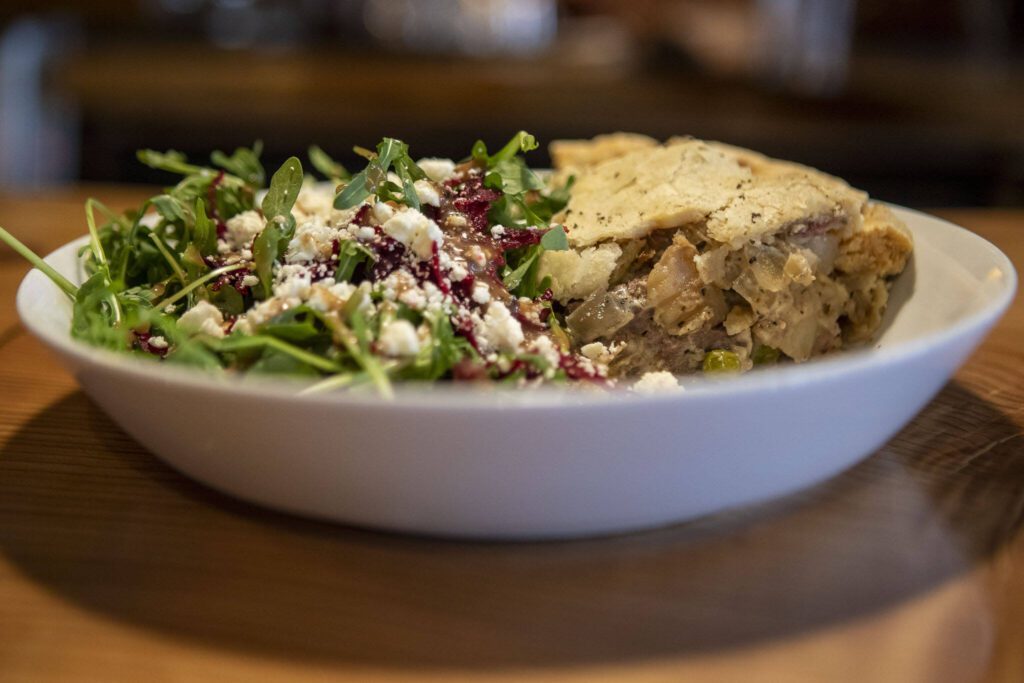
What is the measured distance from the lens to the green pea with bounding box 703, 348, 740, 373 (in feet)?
4.92

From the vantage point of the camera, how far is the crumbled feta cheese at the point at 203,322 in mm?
1222

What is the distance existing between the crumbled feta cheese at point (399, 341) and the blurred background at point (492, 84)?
3.57m

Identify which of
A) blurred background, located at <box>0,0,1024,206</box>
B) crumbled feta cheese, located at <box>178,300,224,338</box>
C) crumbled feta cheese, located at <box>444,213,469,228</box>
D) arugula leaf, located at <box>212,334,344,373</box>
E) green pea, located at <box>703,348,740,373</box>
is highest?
crumbled feta cheese, located at <box>444,213,469,228</box>

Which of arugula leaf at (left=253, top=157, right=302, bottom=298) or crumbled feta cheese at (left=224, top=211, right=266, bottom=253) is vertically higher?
arugula leaf at (left=253, top=157, right=302, bottom=298)

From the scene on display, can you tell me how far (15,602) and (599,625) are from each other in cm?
59

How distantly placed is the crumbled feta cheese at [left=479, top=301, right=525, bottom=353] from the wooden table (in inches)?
10.6

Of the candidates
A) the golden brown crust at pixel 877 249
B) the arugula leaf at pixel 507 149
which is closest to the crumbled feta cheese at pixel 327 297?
the arugula leaf at pixel 507 149

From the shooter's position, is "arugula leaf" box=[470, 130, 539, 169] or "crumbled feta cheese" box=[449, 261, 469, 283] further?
"arugula leaf" box=[470, 130, 539, 169]

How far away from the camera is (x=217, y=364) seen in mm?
1126

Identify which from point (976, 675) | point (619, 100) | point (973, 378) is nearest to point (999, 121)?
point (619, 100)

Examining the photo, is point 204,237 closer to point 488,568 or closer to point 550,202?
point 550,202

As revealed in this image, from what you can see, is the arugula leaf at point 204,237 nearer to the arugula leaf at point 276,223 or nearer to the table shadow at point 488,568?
the arugula leaf at point 276,223

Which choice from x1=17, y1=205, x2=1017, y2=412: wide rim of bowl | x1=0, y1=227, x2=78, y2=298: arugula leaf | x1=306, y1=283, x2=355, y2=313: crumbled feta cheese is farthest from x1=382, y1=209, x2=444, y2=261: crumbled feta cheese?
x1=0, y1=227, x2=78, y2=298: arugula leaf

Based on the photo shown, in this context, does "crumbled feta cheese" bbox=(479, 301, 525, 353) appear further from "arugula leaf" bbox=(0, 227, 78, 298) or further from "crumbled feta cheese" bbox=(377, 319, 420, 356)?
"arugula leaf" bbox=(0, 227, 78, 298)
